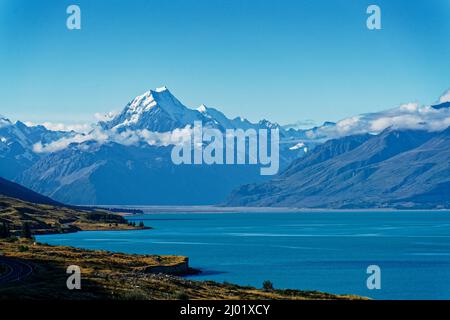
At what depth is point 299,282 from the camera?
16912 centimetres

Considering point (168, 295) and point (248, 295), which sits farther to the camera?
point (248, 295)

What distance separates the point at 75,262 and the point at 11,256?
13068 mm

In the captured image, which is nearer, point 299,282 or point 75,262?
point 75,262

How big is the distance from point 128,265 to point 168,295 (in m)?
71.3

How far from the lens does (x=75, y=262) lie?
14838cm
